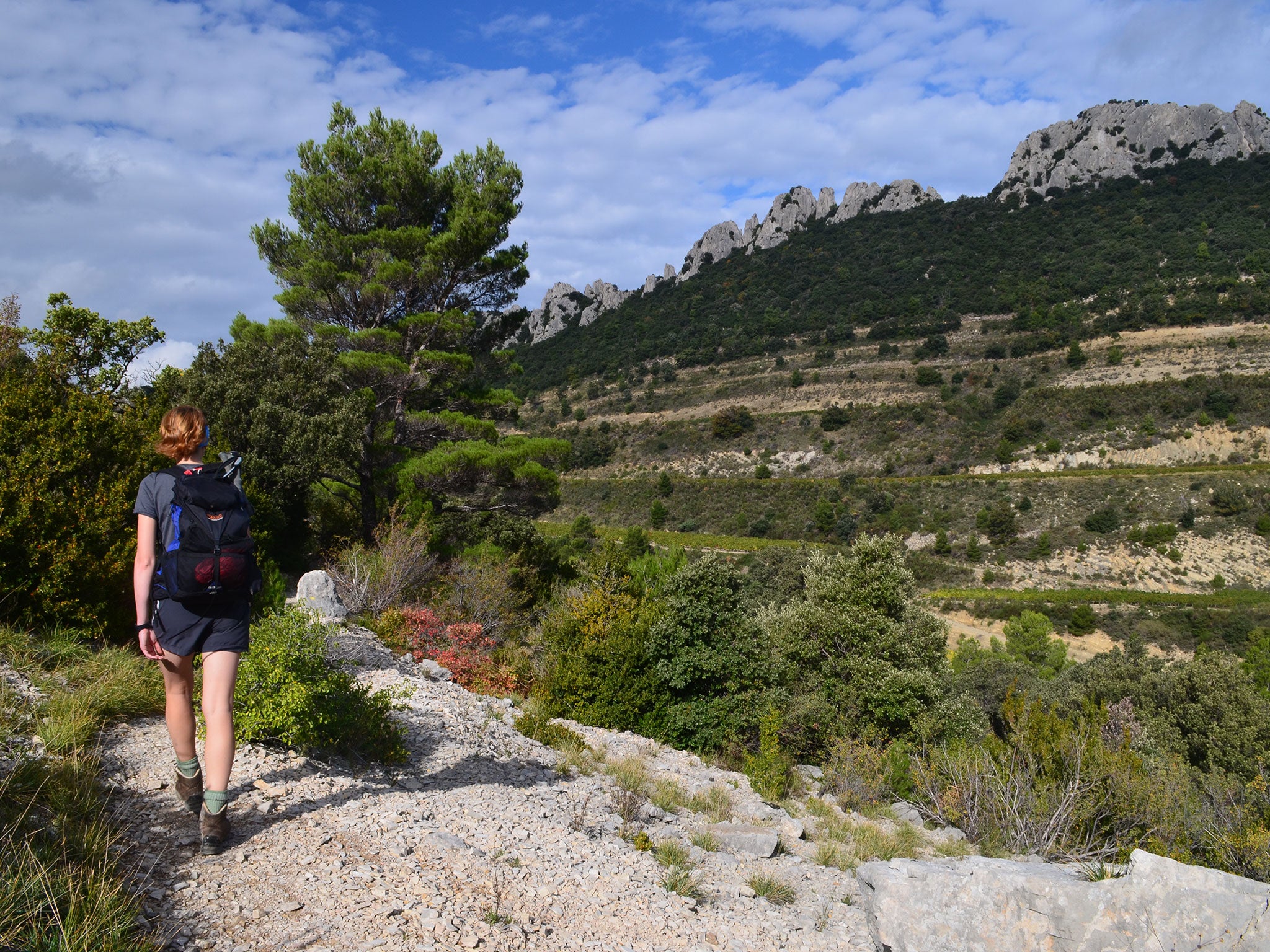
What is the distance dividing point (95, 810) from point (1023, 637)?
27.7 metres

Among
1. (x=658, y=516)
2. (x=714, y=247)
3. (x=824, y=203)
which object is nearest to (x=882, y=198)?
(x=824, y=203)

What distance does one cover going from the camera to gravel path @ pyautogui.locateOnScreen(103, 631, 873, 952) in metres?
2.93

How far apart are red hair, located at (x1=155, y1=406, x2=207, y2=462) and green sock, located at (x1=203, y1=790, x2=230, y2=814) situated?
151 centimetres

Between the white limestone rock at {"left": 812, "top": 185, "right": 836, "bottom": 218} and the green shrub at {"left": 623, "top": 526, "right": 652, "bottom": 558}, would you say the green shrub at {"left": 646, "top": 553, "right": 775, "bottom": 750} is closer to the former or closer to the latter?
the green shrub at {"left": 623, "top": 526, "right": 652, "bottom": 558}

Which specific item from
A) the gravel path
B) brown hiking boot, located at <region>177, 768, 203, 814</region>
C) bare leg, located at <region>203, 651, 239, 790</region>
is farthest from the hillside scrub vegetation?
bare leg, located at <region>203, 651, 239, 790</region>

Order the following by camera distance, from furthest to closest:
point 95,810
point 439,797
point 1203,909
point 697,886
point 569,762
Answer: point 569,762
point 439,797
point 697,886
point 1203,909
point 95,810

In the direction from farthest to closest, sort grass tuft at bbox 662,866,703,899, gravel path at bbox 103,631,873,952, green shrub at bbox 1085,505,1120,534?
green shrub at bbox 1085,505,1120,534 < grass tuft at bbox 662,866,703,899 < gravel path at bbox 103,631,873,952

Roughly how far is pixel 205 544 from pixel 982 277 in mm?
65711

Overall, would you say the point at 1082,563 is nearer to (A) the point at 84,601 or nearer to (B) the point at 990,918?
(B) the point at 990,918

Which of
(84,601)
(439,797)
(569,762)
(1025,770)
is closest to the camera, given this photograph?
(439,797)

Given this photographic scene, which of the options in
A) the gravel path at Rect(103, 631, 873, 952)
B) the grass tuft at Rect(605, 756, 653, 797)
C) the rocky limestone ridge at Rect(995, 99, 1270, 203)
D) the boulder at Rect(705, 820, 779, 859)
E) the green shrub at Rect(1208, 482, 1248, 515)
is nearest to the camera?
the gravel path at Rect(103, 631, 873, 952)

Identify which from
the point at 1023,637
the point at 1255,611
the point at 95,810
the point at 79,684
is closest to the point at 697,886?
the point at 95,810

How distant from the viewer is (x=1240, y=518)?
32.2 metres

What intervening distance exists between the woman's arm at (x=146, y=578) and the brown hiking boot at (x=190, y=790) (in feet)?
2.20
